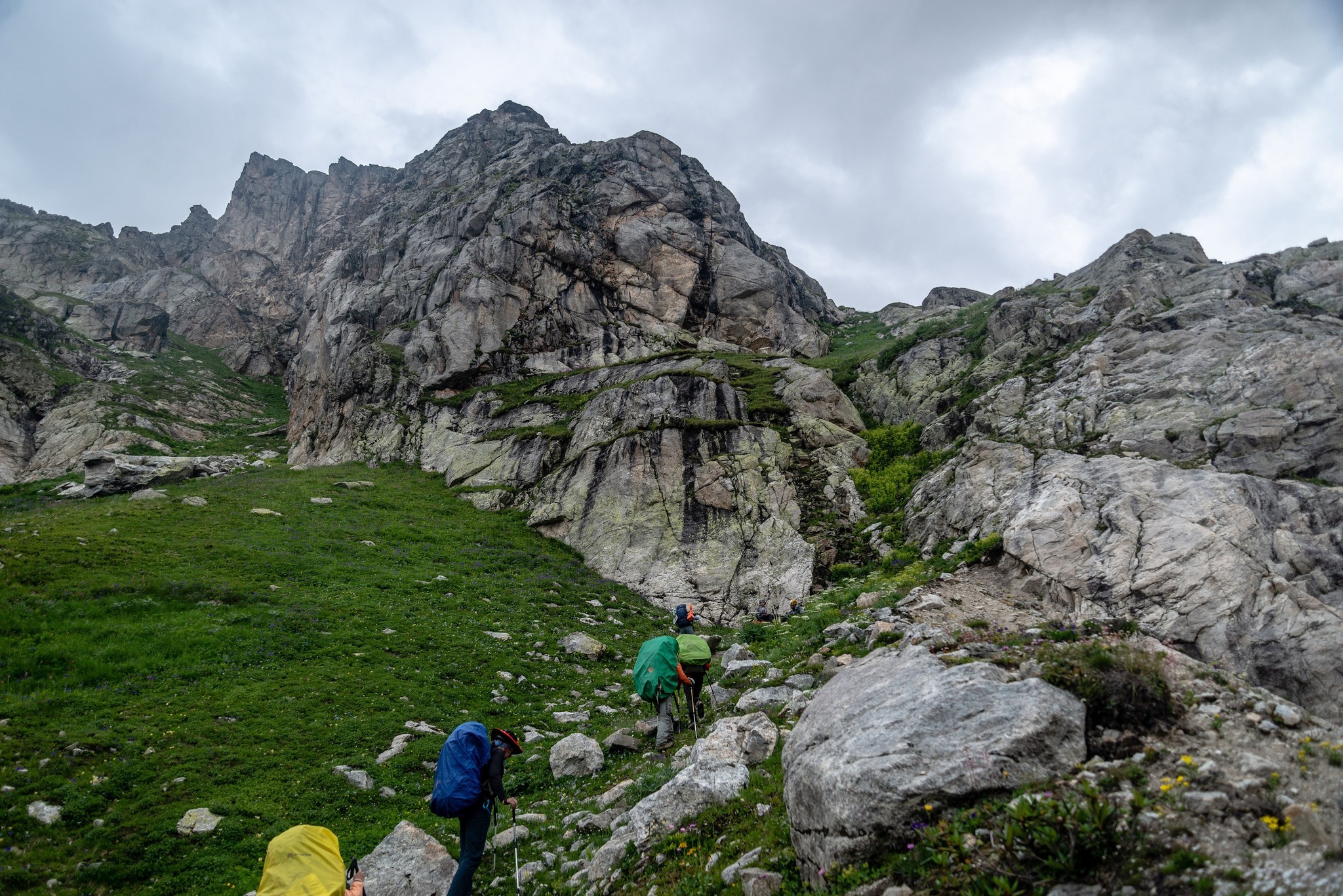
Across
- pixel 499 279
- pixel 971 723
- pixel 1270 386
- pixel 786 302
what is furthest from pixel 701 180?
pixel 971 723

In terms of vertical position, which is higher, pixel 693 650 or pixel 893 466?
pixel 893 466

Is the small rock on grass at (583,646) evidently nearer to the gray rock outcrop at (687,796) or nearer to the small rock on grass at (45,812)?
the gray rock outcrop at (687,796)

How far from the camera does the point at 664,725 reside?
43.4 feet

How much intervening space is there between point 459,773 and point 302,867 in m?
2.42

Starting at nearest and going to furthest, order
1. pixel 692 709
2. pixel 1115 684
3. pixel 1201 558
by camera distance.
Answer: pixel 1115 684 < pixel 692 709 < pixel 1201 558

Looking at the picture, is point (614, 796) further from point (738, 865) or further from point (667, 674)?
point (738, 865)

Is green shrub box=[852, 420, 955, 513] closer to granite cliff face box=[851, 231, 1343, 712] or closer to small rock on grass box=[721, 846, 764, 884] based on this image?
granite cliff face box=[851, 231, 1343, 712]

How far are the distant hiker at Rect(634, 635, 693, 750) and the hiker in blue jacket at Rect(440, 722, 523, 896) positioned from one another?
4231mm

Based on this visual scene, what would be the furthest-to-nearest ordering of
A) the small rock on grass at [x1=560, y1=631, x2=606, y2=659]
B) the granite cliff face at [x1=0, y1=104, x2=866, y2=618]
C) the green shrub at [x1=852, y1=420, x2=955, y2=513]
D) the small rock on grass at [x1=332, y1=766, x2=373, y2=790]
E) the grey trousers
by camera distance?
the granite cliff face at [x1=0, y1=104, x2=866, y2=618] → the green shrub at [x1=852, y1=420, x2=955, y2=513] → the small rock on grass at [x1=560, y1=631, x2=606, y2=659] → the grey trousers → the small rock on grass at [x1=332, y1=766, x2=373, y2=790]

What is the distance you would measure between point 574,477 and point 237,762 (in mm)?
28330

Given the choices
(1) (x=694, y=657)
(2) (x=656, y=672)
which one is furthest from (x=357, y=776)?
(1) (x=694, y=657)

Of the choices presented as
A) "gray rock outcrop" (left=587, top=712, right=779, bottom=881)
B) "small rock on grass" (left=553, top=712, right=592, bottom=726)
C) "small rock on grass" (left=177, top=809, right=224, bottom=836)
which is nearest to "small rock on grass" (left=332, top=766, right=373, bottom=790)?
"small rock on grass" (left=177, top=809, right=224, bottom=836)

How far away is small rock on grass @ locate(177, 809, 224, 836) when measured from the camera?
1076cm

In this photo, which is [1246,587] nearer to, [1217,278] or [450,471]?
[1217,278]
